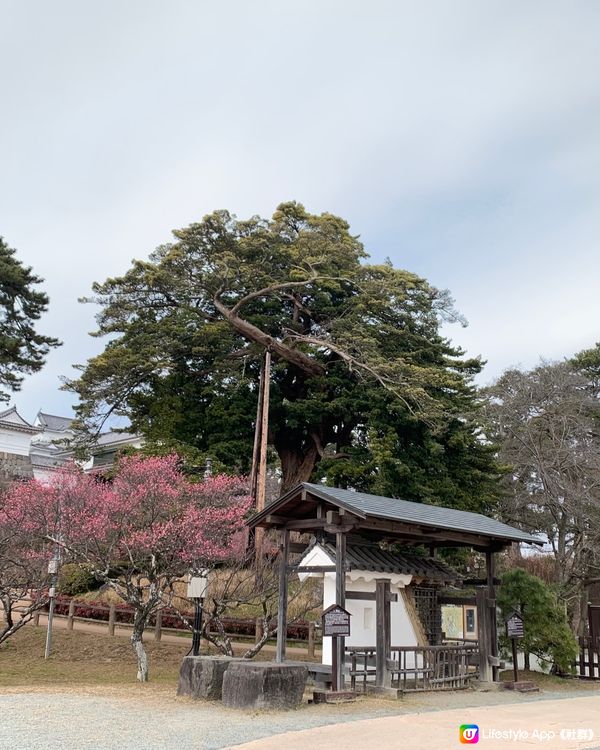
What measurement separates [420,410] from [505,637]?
8354mm

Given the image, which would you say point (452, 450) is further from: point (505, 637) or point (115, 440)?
point (115, 440)

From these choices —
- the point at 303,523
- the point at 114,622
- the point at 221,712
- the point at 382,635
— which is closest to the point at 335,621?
the point at 382,635

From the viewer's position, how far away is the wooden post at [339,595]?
11.2 metres

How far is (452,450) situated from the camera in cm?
2494

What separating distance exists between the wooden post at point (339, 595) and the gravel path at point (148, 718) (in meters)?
0.50

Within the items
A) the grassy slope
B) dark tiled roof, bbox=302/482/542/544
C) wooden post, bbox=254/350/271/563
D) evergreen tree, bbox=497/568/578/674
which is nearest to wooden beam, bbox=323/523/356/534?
dark tiled roof, bbox=302/482/542/544

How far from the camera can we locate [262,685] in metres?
9.77

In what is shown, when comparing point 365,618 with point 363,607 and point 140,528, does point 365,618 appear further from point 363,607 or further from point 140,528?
point 140,528

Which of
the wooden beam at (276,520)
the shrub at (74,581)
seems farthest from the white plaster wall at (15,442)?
the wooden beam at (276,520)

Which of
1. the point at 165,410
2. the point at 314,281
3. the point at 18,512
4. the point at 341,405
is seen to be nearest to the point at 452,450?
the point at 341,405

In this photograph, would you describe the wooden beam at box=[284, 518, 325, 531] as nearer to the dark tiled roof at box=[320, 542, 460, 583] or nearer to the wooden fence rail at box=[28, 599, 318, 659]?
the dark tiled roof at box=[320, 542, 460, 583]

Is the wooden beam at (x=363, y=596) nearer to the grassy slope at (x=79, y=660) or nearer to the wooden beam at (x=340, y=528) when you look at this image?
the wooden beam at (x=340, y=528)

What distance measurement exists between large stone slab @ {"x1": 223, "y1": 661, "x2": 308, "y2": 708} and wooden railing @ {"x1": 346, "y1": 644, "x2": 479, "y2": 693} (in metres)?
1.94

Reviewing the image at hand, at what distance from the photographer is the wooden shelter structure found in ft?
38.7
